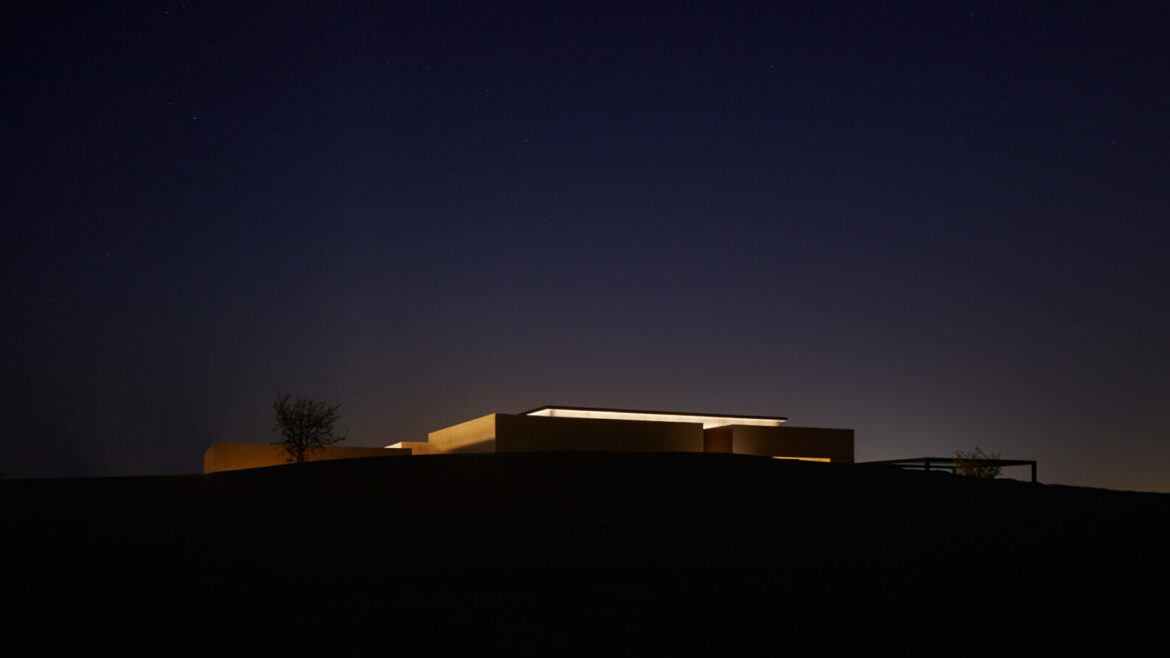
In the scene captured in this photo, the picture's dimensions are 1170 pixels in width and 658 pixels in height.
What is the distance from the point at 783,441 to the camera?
110 feet

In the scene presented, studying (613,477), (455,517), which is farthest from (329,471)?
(613,477)

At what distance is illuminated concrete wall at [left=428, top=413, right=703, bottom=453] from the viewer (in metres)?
30.7

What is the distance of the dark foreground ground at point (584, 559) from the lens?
6867mm

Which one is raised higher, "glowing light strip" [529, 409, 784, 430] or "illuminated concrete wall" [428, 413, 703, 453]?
"glowing light strip" [529, 409, 784, 430]

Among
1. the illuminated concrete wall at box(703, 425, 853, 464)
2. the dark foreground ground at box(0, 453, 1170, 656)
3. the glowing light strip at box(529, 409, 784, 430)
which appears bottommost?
the dark foreground ground at box(0, 453, 1170, 656)

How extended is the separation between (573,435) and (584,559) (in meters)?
21.5

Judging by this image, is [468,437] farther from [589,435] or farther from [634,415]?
[634,415]

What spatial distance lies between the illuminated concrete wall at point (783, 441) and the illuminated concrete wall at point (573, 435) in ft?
4.44

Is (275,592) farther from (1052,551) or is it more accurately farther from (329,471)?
(1052,551)

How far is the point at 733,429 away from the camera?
3362 centimetres

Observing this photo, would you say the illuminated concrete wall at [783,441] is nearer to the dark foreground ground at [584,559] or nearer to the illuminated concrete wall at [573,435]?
the illuminated concrete wall at [573,435]

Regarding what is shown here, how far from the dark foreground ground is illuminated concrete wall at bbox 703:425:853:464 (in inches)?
728

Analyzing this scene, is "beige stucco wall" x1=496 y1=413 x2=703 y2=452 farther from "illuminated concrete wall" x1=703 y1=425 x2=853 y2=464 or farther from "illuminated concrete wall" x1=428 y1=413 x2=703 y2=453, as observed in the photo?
"illuminated concrete wall" x1=703 y1=425 x2=853 y2=464

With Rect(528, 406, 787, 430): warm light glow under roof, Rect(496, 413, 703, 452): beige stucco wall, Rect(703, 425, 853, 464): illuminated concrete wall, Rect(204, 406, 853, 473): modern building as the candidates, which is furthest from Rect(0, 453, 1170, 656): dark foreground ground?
Rect(528, 406, 787, 430): warm light glow under roof
